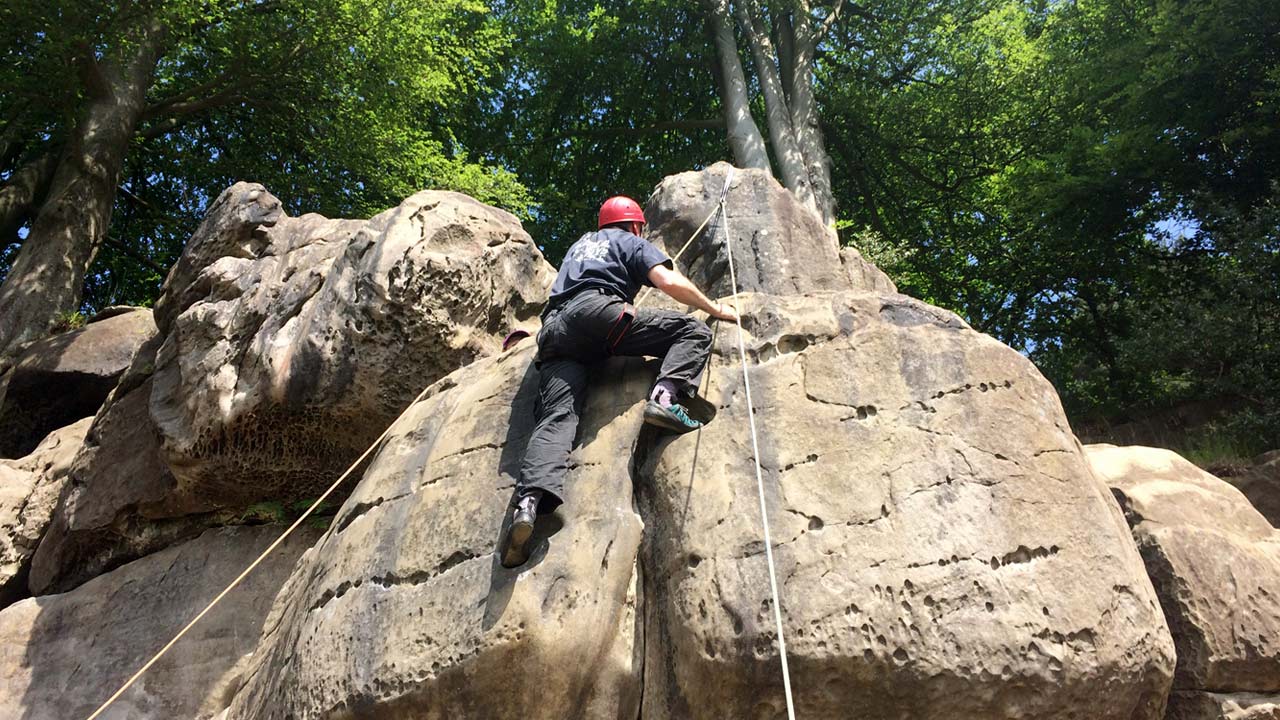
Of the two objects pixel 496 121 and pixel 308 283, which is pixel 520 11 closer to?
pixel 496 121

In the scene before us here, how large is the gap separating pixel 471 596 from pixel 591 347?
5.06 feet

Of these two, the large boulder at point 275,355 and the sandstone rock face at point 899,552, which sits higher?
the large boulder at point 275,355

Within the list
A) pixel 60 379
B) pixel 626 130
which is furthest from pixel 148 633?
pixel 626 130

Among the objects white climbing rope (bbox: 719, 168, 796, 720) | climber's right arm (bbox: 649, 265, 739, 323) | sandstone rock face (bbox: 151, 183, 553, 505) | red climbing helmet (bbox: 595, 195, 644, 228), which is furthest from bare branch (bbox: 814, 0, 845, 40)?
climber's right arm (bbox: 649, 265, 739, 323)

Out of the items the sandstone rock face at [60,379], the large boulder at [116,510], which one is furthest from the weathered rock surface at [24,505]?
the sandstone rock face at [60,379]

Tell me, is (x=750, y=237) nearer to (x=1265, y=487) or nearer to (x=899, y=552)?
(x=899, y=552)

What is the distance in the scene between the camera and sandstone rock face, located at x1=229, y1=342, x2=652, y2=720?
4.12 m

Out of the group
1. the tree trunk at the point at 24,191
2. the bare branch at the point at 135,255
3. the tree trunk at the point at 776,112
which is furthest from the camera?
the bare branch at the point at 135,255

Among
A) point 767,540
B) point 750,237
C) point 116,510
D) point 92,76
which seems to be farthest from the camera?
point 92,76

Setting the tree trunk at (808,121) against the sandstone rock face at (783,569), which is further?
the tree trunk at (808,121)

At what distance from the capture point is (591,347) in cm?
519

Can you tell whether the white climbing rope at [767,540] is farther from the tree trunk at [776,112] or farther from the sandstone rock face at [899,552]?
the tree trunk at [776,112]

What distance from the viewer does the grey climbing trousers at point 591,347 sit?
4965mm

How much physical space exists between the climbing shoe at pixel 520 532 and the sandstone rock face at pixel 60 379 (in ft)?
25.9
